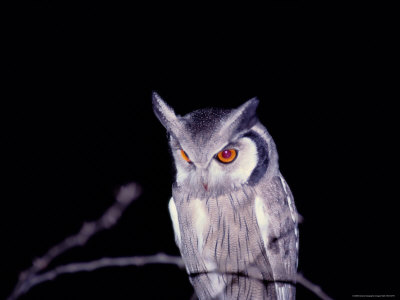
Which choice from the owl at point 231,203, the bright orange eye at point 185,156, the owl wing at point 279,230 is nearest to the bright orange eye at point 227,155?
the owl at point 231,203

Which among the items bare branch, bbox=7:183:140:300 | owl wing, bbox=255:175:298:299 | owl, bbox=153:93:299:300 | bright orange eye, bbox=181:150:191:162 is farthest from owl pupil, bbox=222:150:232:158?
bare branch, bbox=7:183:140:300

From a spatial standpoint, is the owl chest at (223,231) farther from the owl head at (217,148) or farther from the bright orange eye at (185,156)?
the bright orange eye at (185,156)

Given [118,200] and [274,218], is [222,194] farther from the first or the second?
[118,200]

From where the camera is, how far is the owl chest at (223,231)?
1.23 meters

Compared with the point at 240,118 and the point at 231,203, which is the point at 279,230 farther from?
the point at 240,118

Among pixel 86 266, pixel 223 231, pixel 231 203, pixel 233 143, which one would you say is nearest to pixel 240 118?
pixel 233 143

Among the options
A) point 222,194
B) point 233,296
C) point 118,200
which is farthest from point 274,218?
point 118,200

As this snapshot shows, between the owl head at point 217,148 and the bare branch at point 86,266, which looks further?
Answer: the owl head at point 217,148

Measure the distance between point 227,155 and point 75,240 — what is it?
2.23ft

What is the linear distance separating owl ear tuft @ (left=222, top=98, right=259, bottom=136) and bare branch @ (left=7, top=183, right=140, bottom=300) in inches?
19.8

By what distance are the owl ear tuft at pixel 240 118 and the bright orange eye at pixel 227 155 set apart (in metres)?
0.10

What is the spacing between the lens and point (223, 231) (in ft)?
4.12

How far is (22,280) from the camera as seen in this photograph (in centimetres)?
51

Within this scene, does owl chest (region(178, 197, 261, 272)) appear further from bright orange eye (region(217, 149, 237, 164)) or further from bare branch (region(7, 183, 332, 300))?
bare branch (region(7, 183, 332, 300))
